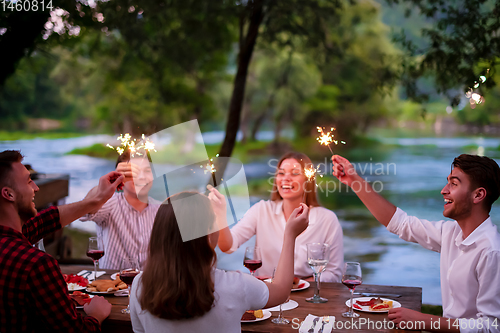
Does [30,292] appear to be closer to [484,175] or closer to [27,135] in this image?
[484,175]

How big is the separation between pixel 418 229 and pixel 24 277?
1947mm

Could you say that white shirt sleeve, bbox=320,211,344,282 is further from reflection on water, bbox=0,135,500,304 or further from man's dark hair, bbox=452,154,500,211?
reflection on water, bbox=0,135,500,304

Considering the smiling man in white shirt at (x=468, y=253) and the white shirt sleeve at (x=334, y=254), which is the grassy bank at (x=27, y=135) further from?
the smiling man in white shirt at (x=468, y=253)

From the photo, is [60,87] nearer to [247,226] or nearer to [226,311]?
[247,226]

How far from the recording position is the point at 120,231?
3219mm

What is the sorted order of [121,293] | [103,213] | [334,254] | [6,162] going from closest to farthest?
[6,162] < [121,293] < [334,254] < [103,213]

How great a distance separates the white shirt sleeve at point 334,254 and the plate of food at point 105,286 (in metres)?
1.28

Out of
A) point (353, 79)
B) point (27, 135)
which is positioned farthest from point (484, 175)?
point (27, 135)

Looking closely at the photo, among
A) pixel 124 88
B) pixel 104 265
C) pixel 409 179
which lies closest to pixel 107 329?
pixel 104 265

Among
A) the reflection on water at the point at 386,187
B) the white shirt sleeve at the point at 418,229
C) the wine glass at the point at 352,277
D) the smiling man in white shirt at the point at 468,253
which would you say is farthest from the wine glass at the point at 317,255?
the reflection on water at the point at 386,187

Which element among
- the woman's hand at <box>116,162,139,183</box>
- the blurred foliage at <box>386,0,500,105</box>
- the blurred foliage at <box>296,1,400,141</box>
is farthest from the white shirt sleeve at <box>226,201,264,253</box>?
the blurred foliage at <box>296,1,400,141</box>

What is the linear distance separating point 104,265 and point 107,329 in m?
1.15

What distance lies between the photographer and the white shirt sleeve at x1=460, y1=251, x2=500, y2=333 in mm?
1863

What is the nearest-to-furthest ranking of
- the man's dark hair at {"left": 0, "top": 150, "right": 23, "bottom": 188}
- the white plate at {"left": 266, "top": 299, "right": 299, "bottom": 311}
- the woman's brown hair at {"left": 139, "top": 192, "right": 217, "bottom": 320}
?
the woman's brown hair at {"left": 139, "top": 192, "right": 217, "bottom": 320}, the man's dark hair at {"left": 0, "top": 150, "right": 23, "bottom": 188}, the white plate at {"left": 266, "top": 299, "right": 299, "bottom": 311}
